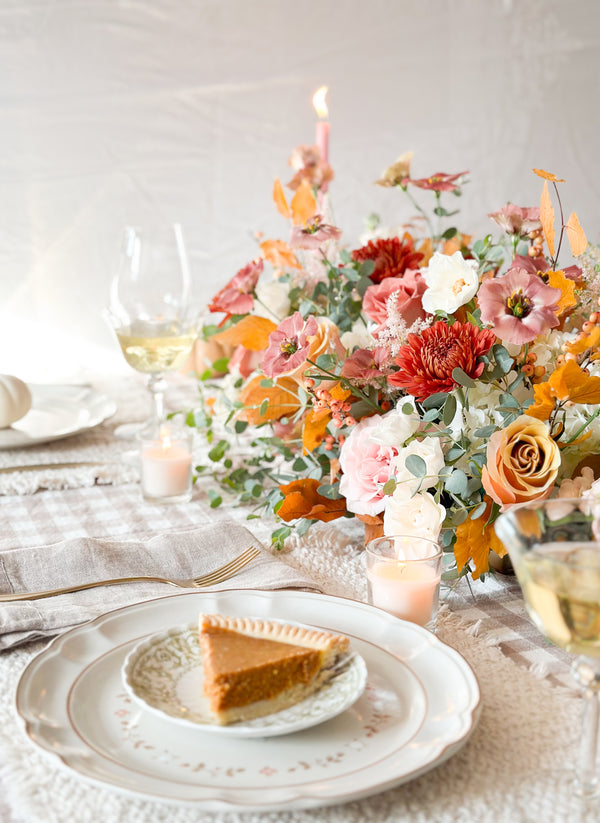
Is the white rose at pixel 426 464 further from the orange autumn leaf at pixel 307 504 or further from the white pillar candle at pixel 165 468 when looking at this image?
the white pillar candle at pixel 165 468

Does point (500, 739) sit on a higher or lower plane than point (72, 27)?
lower

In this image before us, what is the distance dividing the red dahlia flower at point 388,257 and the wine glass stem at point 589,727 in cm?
62

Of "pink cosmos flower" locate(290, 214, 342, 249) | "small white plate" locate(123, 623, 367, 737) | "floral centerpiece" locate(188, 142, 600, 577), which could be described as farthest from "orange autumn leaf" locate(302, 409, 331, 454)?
"small white plate" locate(123, 623, 367, 737)

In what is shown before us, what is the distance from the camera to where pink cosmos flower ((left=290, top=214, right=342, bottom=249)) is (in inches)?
37.2

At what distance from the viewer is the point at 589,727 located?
0.46m

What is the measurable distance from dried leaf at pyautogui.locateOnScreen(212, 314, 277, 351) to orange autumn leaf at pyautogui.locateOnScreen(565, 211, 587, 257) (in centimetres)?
39

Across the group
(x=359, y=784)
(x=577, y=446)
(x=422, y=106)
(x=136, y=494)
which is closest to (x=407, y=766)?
(x=359, y=784)

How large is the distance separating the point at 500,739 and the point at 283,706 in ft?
0.47

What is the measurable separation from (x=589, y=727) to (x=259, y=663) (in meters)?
0.20

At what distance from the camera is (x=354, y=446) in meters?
0.80

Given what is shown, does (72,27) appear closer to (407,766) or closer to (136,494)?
(136,494)

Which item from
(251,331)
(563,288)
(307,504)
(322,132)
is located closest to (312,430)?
(307,504)

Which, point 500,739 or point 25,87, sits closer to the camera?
point 500,739

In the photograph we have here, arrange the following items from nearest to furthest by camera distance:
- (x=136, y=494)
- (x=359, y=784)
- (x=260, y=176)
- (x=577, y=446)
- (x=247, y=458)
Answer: (x=359, y=784) < (x=577, y=446) < (x=136, y=494) < (x=247, y=458) < (x=260, y=176)
